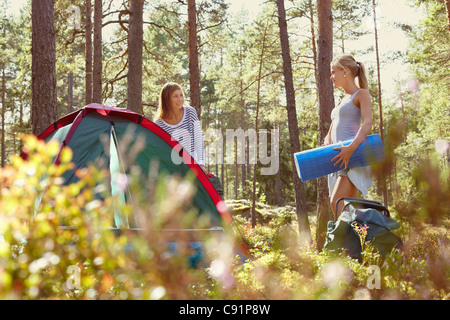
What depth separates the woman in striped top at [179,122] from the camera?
4.72 meters

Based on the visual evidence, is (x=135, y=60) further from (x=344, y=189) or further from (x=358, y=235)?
(x=358, y=235)

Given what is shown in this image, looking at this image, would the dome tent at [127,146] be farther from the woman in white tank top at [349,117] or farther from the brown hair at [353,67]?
the brown hair at [353,67]

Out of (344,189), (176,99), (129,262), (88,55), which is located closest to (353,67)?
(344,189)

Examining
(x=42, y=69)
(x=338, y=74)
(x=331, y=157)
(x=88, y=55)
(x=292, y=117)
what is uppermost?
(x=88, y=55)

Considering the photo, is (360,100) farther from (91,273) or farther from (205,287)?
(91,273)

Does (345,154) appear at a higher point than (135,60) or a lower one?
lower

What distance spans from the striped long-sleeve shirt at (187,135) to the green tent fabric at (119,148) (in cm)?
30

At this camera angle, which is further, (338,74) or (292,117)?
(292,117)

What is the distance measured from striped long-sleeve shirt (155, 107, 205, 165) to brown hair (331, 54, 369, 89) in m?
1.95

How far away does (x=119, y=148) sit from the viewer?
4430 mm

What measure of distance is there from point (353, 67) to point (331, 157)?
0.98 metres

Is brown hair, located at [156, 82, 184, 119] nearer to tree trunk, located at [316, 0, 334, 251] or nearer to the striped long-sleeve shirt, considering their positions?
the striped long-sleeve shirt

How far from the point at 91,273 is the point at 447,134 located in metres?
20.3


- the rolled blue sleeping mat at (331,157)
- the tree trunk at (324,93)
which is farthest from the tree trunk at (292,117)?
the rolled blue sleeping mat at (331,157)
